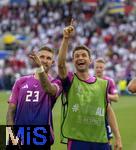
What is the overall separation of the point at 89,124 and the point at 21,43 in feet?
109

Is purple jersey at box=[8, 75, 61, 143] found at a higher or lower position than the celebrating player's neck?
lower

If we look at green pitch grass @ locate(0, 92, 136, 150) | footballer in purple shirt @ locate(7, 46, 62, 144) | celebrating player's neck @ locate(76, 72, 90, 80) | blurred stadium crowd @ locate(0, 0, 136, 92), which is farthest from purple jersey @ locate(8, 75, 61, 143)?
blurred stadium crowd @ locate(0, 0, 136, 92)

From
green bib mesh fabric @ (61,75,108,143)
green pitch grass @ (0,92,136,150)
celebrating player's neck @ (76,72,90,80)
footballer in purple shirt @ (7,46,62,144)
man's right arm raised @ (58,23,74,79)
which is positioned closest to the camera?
man's right arm raised @ (58,23,74,79)

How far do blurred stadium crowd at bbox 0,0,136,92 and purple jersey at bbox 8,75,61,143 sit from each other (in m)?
24.8

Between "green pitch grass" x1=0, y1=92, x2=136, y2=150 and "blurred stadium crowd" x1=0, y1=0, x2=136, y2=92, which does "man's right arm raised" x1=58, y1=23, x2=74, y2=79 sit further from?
"blurred stadium crowd" x1=0, y1=0, x2=136, y2=92

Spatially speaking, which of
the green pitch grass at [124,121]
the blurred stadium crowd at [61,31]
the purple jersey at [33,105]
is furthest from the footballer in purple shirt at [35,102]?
the blurred stadium crowd at [61,31]

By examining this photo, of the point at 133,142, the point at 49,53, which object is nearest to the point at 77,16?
the point at 133,142

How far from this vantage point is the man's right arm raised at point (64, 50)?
7312 millimetres

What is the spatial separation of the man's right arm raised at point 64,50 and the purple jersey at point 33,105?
1.07ft

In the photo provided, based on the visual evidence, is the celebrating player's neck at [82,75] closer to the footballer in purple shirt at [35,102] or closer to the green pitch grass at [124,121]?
the footballer in purple shirt at [35,102]

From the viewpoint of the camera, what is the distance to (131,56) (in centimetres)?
3572

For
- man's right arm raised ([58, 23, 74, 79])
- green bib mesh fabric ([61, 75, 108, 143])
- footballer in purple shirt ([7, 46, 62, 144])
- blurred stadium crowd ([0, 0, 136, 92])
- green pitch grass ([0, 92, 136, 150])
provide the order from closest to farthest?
man's right arm raised ([58, 23, 74, 79]) → green bib mesh fabric ([61, 75, 108, 143]) → footballer in purple shirt ([7, 46, 62, 144]) → green pitch grass ([0, 92, 136, 150]) → blurred stadium crowd ([0, 0, 136, 92])

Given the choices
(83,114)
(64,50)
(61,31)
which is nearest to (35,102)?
(83,114)

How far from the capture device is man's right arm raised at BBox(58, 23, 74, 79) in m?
7.31
